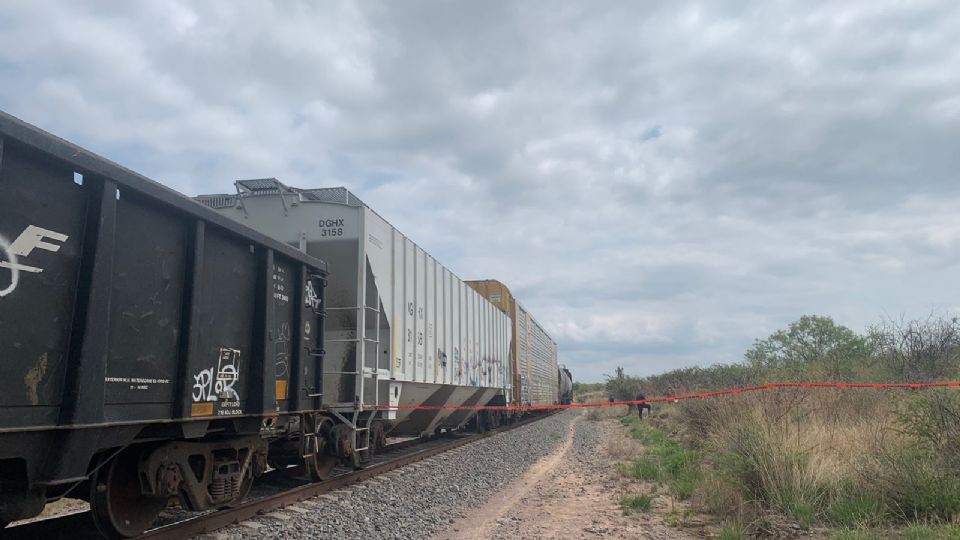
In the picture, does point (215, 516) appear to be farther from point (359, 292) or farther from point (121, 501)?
point (359, 292)

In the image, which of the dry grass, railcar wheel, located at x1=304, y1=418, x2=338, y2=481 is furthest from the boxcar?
railcar wheel, located at x1=304, y1=418, x2=338, y2=481

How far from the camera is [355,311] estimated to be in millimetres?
9836

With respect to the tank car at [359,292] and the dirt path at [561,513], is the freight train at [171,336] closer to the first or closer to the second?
the tank car at [359,292]

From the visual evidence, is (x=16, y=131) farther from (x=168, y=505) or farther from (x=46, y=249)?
(x=168, y=505)

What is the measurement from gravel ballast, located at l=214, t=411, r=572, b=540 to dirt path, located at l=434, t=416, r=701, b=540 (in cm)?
31

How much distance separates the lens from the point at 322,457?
8.81 m

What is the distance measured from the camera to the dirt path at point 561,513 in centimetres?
681

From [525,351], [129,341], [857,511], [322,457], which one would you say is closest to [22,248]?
[129,341]

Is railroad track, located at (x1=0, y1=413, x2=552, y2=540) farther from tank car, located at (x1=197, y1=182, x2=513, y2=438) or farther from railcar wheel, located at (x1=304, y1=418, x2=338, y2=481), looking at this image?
tank car, located at (x1=197, y1=182, x2=513, y2=438)

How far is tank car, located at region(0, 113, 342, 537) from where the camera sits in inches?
154

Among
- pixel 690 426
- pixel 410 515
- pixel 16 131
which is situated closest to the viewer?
pixel 16 131

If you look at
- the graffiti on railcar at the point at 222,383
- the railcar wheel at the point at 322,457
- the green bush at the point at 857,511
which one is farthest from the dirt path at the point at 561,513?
the graffiti on railcar at the point at 222,383

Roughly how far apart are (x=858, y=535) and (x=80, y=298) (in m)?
6.58

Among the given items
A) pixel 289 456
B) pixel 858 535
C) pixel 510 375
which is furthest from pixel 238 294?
pixel 510 375
